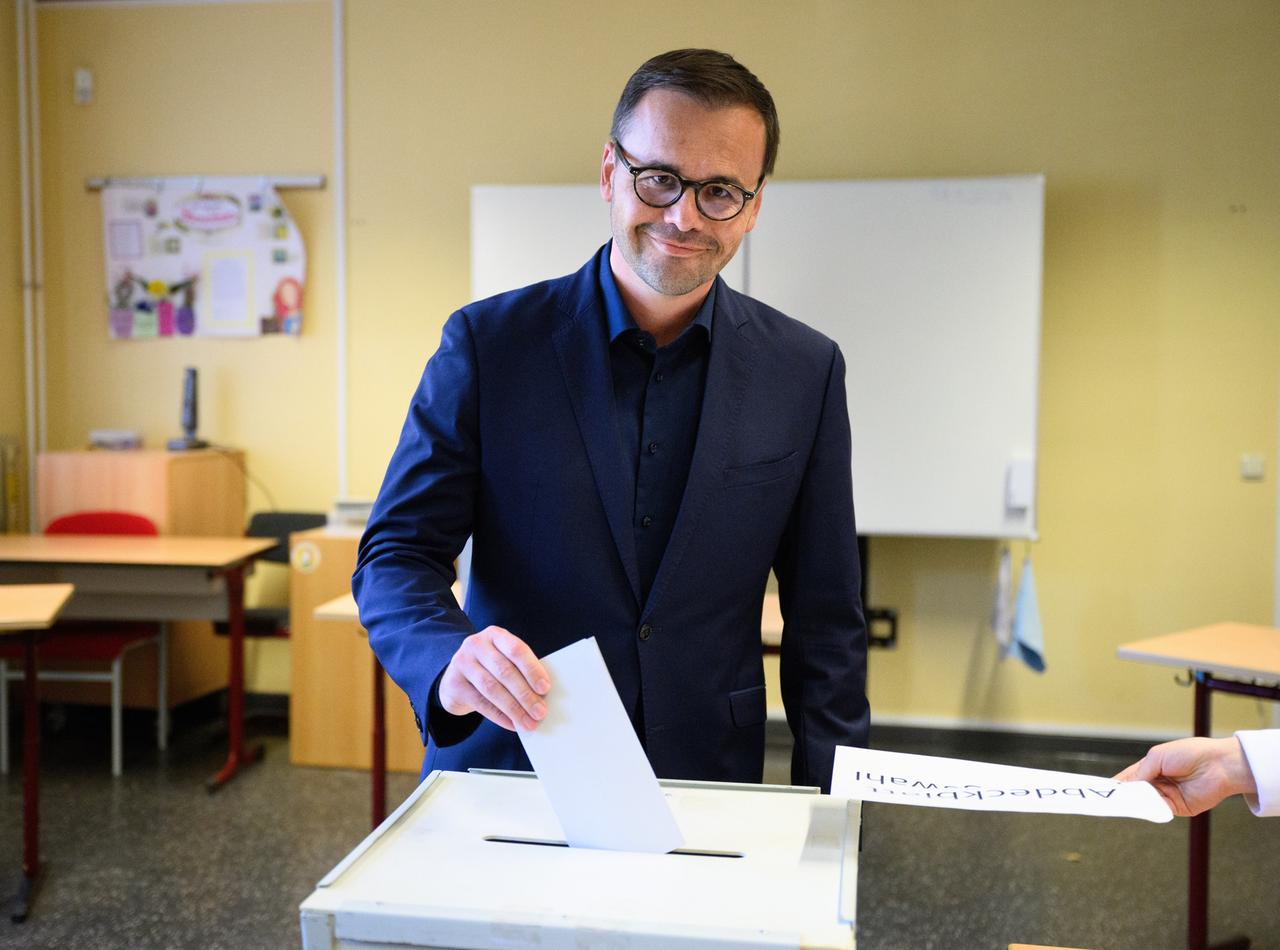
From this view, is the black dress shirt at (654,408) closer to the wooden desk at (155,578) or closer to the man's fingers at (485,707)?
the man's fingers at (485,707)

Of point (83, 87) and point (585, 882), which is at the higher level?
point (83, 87)

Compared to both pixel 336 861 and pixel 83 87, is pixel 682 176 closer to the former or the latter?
pixel 336 861

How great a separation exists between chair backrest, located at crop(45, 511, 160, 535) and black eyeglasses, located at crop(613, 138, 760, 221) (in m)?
3.81

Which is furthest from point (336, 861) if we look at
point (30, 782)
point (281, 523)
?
point (281, 523)

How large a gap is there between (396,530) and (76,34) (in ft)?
14.9

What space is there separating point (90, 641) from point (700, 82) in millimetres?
3691

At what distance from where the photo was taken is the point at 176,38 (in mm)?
4746

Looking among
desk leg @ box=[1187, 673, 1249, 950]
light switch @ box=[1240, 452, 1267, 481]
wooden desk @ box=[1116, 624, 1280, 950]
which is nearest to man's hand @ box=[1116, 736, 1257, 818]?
wooden desk @ box=[1116, 624, 1280, 950]

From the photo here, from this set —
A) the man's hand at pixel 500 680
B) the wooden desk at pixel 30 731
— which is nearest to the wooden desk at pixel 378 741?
the wooden desk at pixel 30 731

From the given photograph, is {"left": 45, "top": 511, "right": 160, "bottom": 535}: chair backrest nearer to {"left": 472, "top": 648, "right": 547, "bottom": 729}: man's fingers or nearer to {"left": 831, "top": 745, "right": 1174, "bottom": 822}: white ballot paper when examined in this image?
{"left": 472, "top": 648, "right": 547, "bottom": 729}: man's fingers

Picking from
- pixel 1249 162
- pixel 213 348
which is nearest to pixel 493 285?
pixel 213 348

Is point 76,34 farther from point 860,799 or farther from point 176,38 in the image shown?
point 860,799

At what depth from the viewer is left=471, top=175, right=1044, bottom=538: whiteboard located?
4.09 metres

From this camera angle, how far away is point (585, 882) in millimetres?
847
